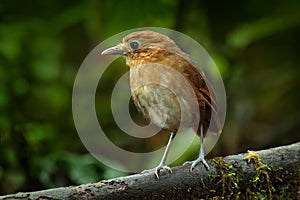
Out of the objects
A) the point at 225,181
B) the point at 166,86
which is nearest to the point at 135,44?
the point at 166,86

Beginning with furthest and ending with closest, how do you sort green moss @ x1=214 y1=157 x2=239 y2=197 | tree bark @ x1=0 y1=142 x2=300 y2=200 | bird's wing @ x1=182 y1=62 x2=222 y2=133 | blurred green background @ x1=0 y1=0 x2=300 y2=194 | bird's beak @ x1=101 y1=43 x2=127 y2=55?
1. blurred green background @ x1=0 y1=0 x2=300 y2=194
2. bird's beak @ x1=101 y1=43 x2=127 y2=55
3. bird's wing @ x1=182 y1=62 x2=222 y2=133
4. green moss @ x1=214 y1=157 x2=239 y2=197
5. tree bark @ x1=0 y1=142 x2=300 y2=200

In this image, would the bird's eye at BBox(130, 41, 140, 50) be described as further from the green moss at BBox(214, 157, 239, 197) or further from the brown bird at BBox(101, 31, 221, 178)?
the green moss at BBox(214, 157, 239, 197)

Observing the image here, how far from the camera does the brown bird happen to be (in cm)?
268

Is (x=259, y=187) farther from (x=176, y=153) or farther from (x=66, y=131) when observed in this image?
(x=66, y=131)

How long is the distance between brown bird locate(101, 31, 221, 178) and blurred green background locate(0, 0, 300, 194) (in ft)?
4.43

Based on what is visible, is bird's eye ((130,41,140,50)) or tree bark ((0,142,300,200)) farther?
bird's eye ((130,41,140,50))

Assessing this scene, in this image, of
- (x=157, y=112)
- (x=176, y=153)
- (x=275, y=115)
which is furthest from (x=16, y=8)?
(x=157, y=112)

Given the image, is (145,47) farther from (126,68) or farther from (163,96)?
(126,68)

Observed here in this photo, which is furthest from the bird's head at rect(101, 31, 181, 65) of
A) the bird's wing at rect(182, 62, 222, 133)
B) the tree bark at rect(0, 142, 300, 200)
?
the tree bark at rect(0, 142, 300, 200)

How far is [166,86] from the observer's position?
266 centimetres

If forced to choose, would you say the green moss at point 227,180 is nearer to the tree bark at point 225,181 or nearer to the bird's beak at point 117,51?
the tree bark at point 225,181

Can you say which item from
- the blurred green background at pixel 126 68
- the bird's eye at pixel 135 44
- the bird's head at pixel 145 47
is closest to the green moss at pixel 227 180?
the bird's head at pixel 145 47

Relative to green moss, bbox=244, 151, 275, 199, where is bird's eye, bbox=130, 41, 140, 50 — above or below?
above

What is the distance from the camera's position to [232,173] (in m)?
2.63
